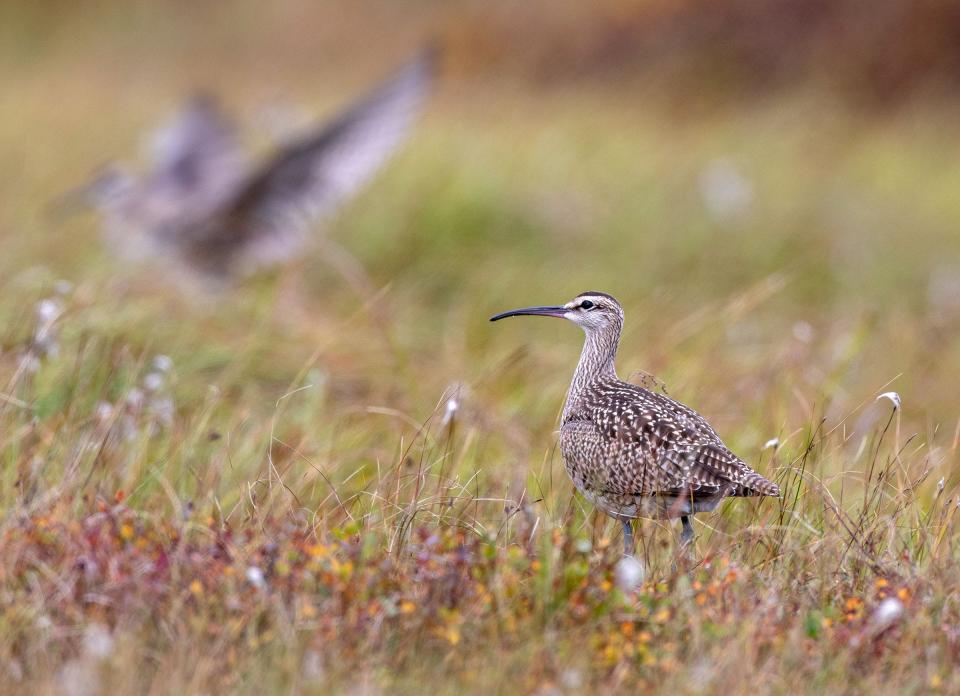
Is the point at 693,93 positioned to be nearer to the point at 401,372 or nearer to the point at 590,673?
the point at 401,372

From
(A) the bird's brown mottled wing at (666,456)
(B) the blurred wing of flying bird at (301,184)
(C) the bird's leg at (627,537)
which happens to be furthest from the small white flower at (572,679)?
(B) the blurred wing of flying bird at (301,184)

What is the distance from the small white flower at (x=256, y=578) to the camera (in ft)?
11.7

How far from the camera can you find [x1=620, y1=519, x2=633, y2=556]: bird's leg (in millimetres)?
4270

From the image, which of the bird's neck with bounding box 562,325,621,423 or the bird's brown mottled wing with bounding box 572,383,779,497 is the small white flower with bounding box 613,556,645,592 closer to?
the bird's brown mottled wing with bounding box 572,383,779,497

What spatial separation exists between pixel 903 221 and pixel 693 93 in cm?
431

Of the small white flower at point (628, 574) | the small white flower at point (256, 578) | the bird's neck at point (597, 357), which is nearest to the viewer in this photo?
the small white flower at point (256, 578)

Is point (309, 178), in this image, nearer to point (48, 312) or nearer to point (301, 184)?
point (301, 184)

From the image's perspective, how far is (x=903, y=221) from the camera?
13242 mm

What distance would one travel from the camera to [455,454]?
5.46m

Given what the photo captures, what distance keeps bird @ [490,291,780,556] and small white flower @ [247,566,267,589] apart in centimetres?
111

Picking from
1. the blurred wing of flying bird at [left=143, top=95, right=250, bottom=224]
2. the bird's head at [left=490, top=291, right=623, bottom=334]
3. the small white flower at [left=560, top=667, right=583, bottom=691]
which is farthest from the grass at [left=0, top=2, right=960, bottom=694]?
the blurred wing of flying bird at [left=143, top=95, right=250, bottom=224]

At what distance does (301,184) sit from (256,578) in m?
5.75

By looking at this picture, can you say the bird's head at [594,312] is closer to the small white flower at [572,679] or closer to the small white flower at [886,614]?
the small white flower at [886,614]

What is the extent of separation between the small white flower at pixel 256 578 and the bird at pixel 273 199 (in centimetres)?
542
